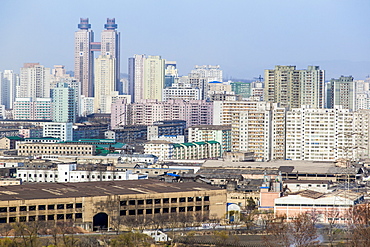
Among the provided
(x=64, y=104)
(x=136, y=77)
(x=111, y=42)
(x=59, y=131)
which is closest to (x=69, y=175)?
(x=59, y=131)

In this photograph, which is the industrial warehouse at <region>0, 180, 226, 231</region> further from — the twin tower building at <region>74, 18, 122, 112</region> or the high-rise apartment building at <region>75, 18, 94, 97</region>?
the high-rise apartment building at <region>75, 18, 94, 97</region>

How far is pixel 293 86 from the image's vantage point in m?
56.8

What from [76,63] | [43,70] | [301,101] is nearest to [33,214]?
[301,101]

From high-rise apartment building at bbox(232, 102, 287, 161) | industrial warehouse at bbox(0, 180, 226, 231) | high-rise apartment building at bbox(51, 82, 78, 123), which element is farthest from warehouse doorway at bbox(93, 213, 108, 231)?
high-rise apartment building at bbox(51, 82, 78, 123)

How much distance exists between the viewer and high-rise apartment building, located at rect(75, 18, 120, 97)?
108438mm

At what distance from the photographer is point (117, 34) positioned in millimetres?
122312

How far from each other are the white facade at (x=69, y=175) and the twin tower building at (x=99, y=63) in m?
57.5

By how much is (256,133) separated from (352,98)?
2660cm

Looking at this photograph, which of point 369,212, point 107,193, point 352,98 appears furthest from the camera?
point 352,98

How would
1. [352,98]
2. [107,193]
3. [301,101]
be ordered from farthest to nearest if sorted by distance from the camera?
[352,98] < [301,101] < [107,193]

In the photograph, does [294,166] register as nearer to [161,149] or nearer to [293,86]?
[161,149]

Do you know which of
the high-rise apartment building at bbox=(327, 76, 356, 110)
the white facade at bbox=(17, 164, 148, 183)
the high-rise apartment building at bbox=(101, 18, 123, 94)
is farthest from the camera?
the high-rise apartment building at bbox=(101, 18, 123, 94)

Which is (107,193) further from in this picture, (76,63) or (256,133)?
(76,63)

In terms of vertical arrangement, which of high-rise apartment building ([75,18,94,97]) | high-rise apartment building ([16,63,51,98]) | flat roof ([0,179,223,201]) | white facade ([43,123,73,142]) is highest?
high-rise apartment building ([75,18,94,97])
